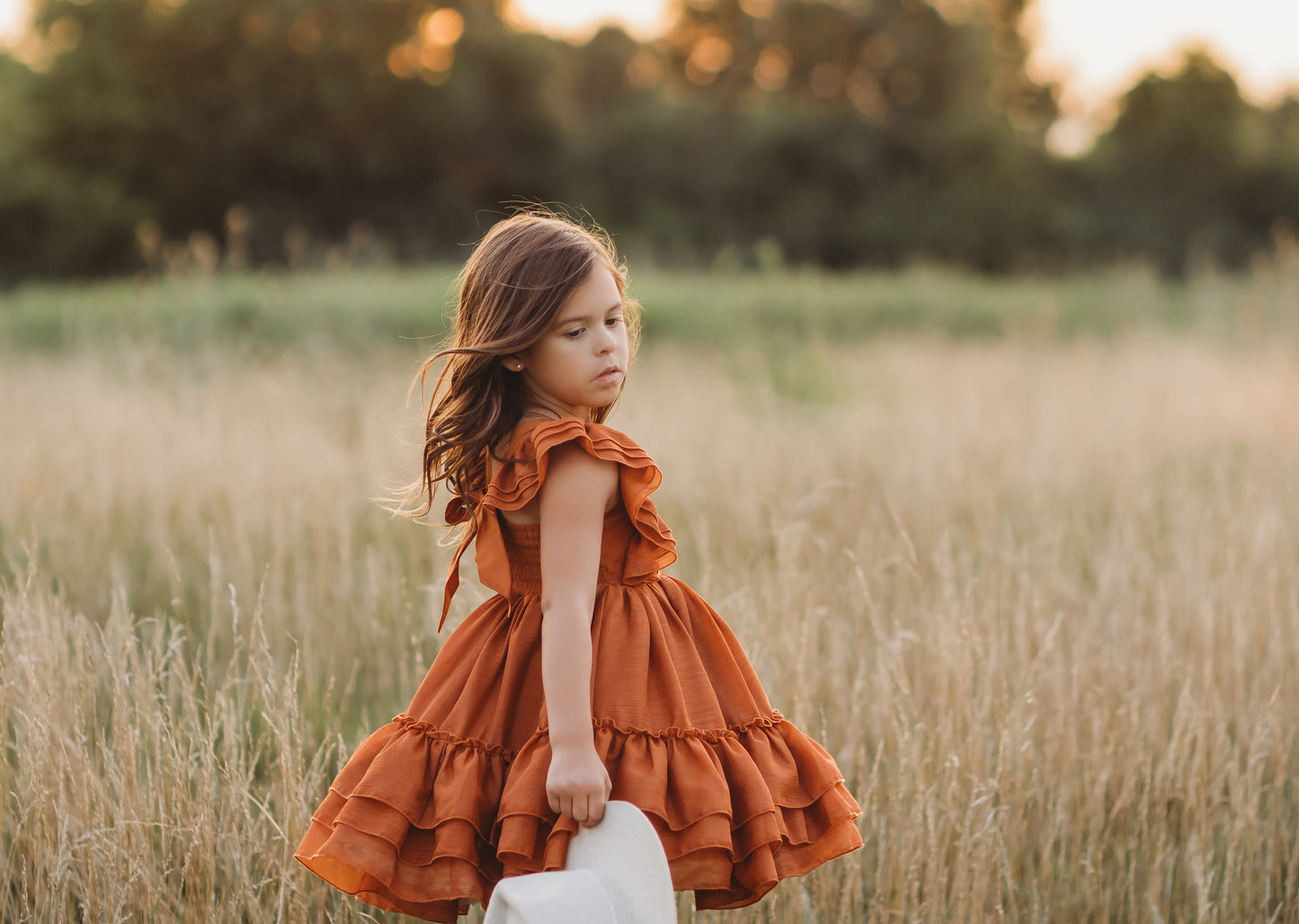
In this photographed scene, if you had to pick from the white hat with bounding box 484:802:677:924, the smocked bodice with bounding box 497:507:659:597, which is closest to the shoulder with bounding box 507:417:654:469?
the smocked bodice with bounding box 497:507:659:597

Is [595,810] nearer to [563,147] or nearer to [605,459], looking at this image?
[605,459]

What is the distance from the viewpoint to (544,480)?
60.2 inches

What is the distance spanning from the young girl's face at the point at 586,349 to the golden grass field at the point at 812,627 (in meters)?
0.77

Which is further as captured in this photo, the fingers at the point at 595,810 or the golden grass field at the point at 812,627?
the golden grass field at the point at 812,627

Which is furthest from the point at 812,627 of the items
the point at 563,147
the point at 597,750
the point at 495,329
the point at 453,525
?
the point at 563,147

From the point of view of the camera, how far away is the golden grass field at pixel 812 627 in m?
2.08

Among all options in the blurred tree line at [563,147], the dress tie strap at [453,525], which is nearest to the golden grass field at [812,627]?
the dress tie strap at [453,525]

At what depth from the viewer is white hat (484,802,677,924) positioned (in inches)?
50.7

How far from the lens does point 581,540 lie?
1504mm

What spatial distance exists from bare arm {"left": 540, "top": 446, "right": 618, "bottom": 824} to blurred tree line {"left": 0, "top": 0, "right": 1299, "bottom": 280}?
18275mm

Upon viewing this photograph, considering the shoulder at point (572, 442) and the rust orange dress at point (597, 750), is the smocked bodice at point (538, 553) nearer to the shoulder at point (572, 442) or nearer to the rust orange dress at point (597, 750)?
the rust orange dress at point (597, 750)

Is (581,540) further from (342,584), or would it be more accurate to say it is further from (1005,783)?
(342,584)

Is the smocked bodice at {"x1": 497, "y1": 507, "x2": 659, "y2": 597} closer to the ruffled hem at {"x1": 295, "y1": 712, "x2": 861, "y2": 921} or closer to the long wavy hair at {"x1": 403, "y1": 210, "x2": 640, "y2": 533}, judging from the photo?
the long wavy hair at {"x1": 403, "y1": 210, "x2": 640, "y2": 533}

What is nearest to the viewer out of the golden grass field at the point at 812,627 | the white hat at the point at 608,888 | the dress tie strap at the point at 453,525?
the white hat at the point at 608,888
